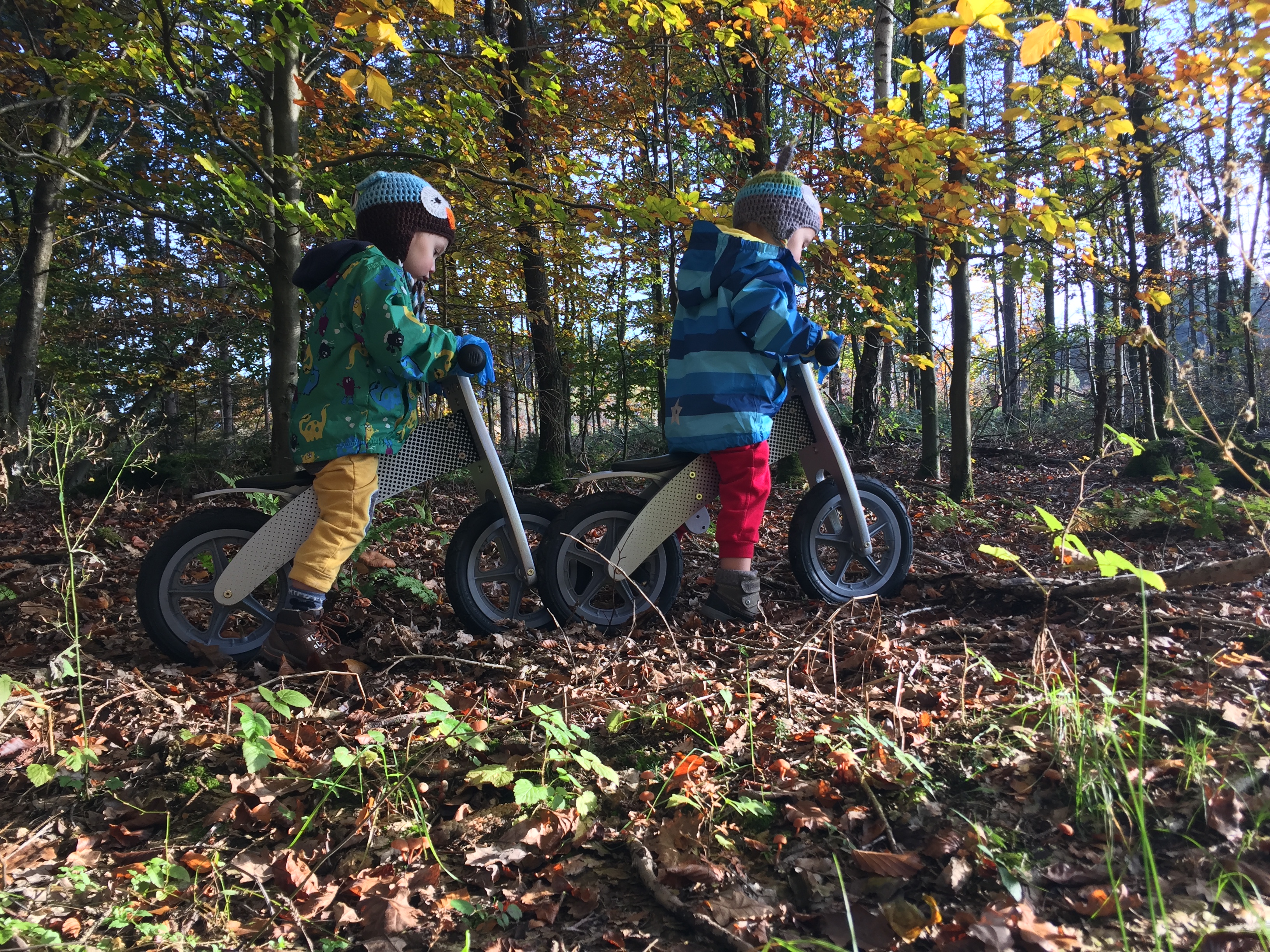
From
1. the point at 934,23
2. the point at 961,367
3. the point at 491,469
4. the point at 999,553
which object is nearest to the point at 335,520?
the point at 491,469

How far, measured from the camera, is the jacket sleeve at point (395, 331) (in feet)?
10.2

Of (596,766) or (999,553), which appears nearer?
(596,766)

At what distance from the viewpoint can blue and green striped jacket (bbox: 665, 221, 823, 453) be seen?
3.50 m

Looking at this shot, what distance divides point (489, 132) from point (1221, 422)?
12.6 metres

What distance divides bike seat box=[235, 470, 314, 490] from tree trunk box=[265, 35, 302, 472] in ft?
5.66

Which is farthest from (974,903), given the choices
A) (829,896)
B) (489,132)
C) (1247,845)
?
(489,132)

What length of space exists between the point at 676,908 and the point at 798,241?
3253 millimetres

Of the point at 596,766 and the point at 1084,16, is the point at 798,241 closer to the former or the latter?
the point at 1084,16

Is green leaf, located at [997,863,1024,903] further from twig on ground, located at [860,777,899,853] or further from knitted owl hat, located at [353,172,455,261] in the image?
knitted owl hat, located at [353,172,455,261]

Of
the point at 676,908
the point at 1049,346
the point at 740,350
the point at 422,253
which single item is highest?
the point at 1049,346

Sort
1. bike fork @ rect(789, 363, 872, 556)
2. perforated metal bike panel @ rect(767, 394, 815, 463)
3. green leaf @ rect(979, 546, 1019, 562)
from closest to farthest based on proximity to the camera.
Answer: green leaf @ rect(979, 546, 1019, 562)
bike fork @ rect(789, 363, 872, 556)
perforated metal bike panel @ rect(767, 394, 815, 463)

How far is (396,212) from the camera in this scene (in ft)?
10.8

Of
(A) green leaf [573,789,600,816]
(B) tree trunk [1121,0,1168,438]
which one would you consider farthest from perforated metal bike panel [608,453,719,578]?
(B) tree trunk [1121,0,1168,438]

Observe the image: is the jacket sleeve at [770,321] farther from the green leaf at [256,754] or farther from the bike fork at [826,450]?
the green leaf at [256,754]
